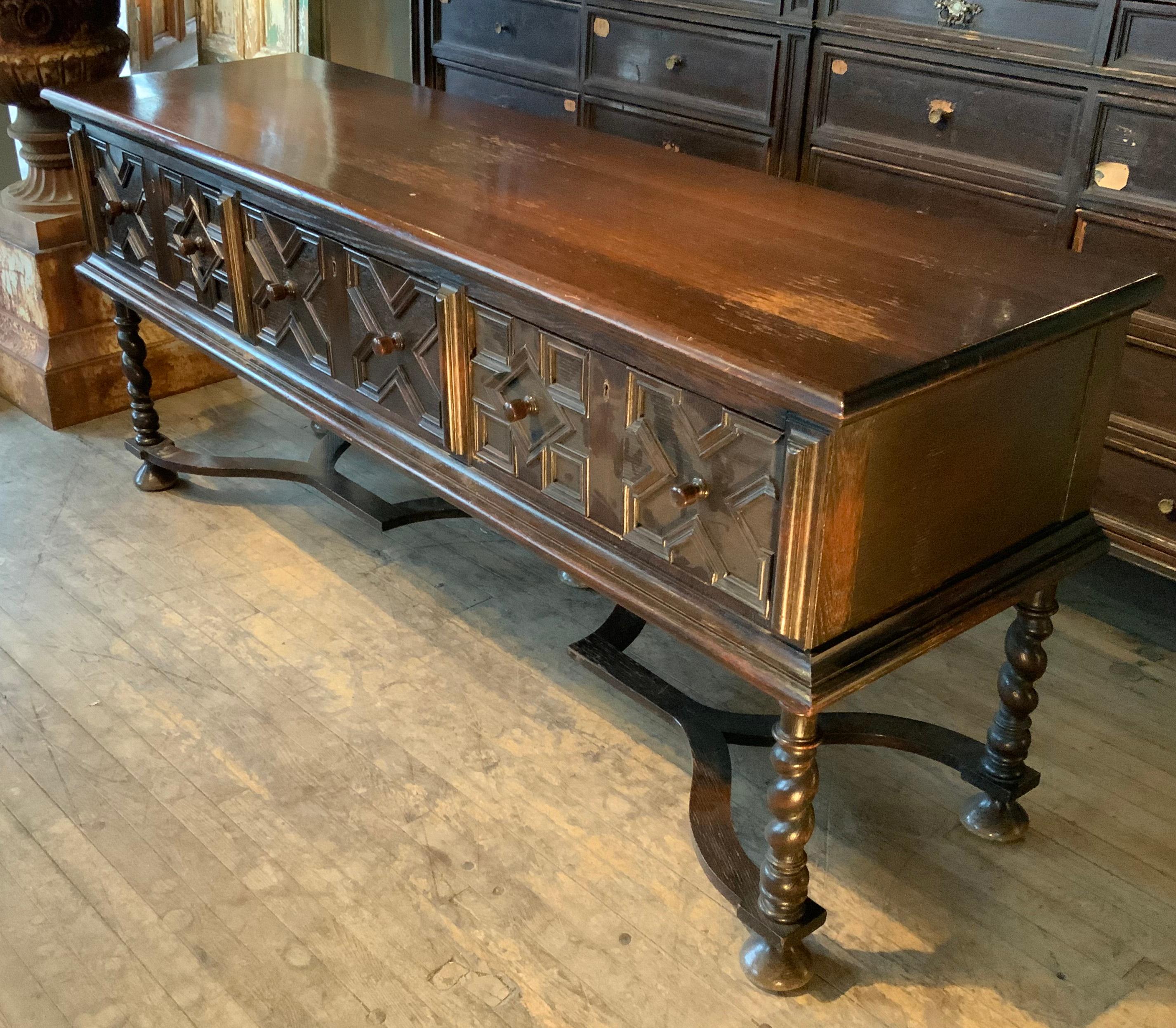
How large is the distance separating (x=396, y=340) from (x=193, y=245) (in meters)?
0.60

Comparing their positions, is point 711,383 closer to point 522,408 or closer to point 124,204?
point 522,408

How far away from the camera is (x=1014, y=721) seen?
1869 millimetres

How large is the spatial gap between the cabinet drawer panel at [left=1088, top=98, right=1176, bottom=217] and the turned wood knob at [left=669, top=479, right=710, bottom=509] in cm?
112

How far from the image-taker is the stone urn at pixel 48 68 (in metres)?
2.85

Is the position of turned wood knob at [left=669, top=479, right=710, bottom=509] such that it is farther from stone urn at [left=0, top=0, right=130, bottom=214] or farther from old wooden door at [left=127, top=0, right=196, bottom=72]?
old wooden door at [left=127, top=0, right=196, bottom=72]

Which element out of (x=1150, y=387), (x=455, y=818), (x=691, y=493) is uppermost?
(x=691, y=493)

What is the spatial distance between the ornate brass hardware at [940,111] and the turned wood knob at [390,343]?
111cm

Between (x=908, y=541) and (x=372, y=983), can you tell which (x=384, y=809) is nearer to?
(x=372, y=983)

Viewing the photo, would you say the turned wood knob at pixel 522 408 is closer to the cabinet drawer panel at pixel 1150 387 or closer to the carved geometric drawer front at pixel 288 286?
the carved geometric drawer front at pixel 288 286

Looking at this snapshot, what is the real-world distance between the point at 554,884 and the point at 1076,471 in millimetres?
905

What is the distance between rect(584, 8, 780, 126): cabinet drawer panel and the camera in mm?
2604

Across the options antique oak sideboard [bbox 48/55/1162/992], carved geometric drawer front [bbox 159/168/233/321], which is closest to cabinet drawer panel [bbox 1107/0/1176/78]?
antique oak sideboard [bbox 48/55/1162/992]

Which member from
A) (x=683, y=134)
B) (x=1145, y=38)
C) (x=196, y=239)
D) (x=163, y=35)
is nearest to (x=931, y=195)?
(x=1145, y=38)

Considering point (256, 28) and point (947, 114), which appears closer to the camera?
point (947, 114)
